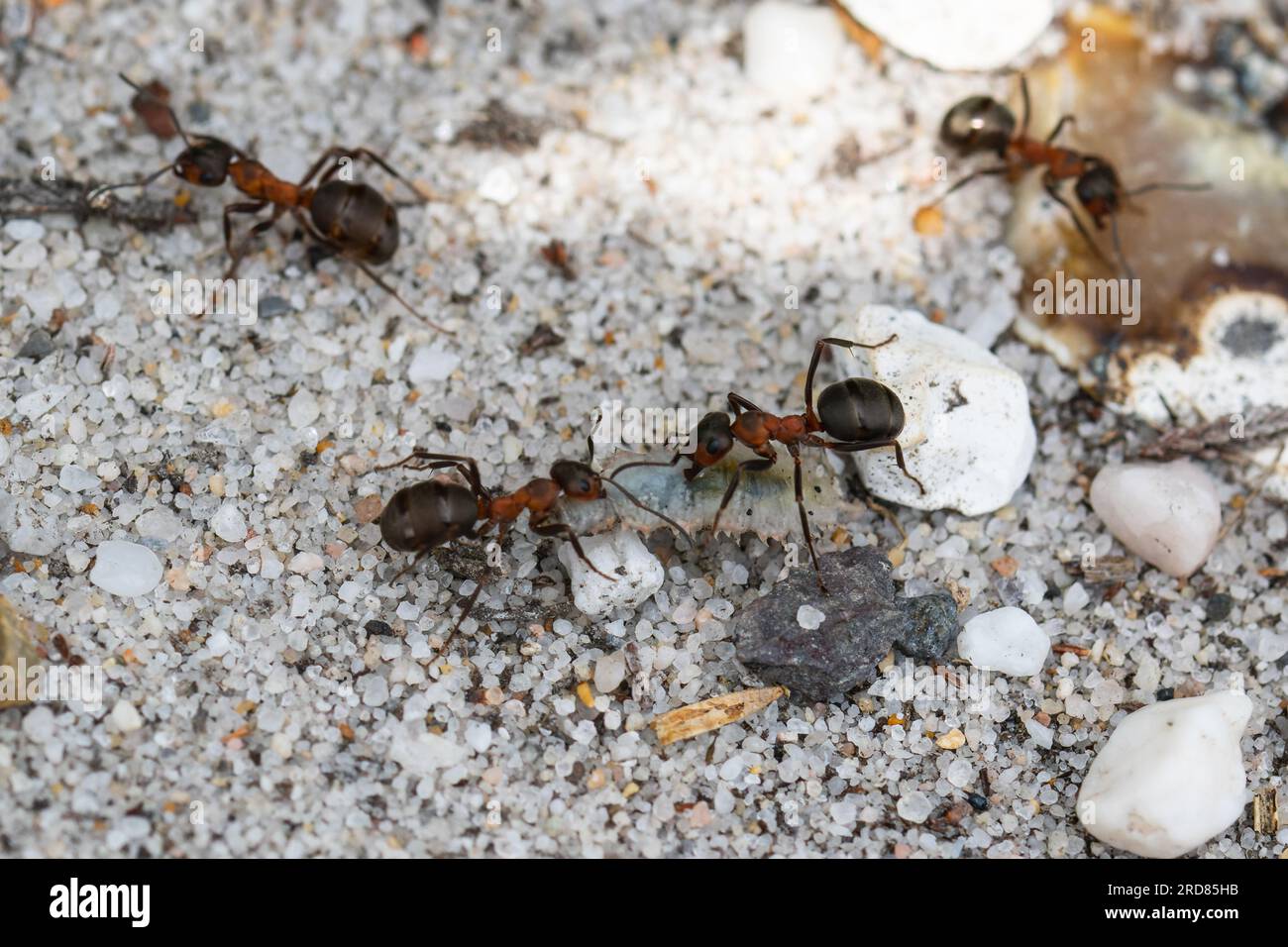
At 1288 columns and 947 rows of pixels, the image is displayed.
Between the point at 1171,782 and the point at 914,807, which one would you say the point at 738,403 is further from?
the point at 1171,782

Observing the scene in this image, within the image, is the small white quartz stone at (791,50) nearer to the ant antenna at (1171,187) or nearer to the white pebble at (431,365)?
the ant antenna at (1171,187)

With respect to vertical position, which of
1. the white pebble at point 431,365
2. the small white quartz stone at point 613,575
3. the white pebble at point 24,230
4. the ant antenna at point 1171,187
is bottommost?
the small white quartz stone at point 613,575

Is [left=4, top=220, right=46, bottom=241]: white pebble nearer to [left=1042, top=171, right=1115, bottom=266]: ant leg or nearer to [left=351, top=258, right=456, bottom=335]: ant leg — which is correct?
[left=351, top=258, right=456, bottom=335]: ant leg

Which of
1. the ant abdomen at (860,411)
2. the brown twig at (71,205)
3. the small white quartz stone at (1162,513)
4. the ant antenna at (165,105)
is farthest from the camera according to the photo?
the ant antenna at (165,105)

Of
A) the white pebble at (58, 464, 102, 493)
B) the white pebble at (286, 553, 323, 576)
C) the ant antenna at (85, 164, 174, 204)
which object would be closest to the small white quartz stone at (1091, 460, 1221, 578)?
the white pebble at (286, 553, 323, 576)

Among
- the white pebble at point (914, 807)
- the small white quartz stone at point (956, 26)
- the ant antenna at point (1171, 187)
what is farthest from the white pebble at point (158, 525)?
the ant antenna at point (1171, 187)

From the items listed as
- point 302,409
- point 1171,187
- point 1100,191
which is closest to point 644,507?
point 302,409

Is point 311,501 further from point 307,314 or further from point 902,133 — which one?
point 902,133

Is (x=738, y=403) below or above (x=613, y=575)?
above
